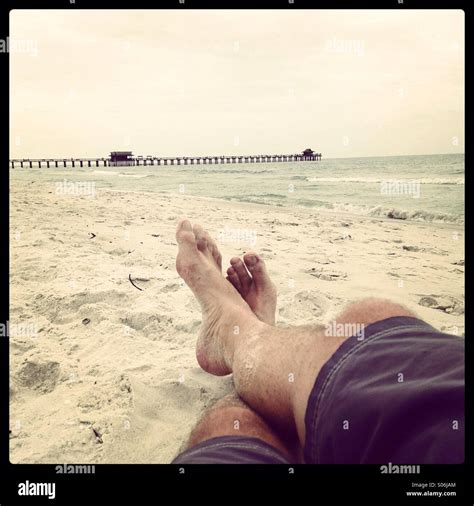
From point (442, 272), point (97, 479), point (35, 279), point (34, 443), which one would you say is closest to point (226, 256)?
point (35, 279)

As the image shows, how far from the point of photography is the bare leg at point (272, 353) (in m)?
0.82

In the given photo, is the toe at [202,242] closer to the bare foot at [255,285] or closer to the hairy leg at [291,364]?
the bare foot at [255,285]

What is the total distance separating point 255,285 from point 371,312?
97 cm

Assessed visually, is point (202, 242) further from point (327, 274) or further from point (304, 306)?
point (327, 274)

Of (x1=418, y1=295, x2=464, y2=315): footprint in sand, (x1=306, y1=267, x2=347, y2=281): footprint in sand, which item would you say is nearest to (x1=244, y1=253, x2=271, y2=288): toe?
(x1=306, y1=267, x2=347, y2=281): footprint in sand

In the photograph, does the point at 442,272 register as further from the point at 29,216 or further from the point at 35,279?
the point at 29,216

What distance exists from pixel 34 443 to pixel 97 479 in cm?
31

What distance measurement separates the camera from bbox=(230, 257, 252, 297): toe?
185 cm

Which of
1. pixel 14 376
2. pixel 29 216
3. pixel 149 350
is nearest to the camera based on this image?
pixel 14 376

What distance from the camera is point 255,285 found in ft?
6.03

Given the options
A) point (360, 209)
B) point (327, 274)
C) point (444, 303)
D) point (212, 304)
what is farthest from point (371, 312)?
point (360, 209)

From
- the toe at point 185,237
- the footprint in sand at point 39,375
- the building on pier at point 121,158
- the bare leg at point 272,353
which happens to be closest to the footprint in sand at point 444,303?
the bare leg at point 272,353

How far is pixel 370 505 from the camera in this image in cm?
72

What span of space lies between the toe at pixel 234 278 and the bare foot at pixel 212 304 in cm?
6
